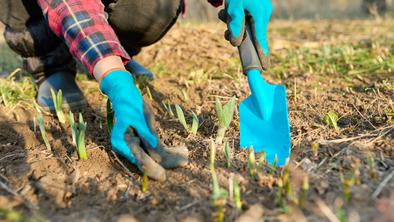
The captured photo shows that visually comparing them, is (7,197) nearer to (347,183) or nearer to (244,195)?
(244,195)

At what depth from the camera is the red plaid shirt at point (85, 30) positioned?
147 cm

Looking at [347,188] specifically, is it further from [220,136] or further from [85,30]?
[85,30]

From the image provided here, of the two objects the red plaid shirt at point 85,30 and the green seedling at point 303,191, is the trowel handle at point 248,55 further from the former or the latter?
the green seedling at point 303,191

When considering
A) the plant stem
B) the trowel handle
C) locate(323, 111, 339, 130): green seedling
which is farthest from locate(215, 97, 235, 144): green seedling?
locate(323, 111, 339, 130): green seedling

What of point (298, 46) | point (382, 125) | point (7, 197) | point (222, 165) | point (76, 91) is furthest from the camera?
point (298, 46)

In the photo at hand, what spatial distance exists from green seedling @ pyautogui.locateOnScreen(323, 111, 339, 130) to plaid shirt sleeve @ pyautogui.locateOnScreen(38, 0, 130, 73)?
767mm

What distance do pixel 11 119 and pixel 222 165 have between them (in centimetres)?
114

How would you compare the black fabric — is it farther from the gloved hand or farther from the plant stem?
the plant stem

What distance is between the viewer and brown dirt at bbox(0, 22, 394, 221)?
1.20 meters

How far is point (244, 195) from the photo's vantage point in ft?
4.13

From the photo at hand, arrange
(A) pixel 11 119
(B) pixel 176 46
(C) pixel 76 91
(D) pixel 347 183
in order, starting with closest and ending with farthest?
(D) pixel 347 183
(A) pixel 11 119
(C) pixel 76 91
(B) pixel 176 46

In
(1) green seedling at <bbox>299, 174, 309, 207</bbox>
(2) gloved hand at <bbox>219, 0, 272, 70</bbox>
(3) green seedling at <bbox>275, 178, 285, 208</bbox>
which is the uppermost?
(2) gloved hand at <bbox>219, 0, 272, 70</bbox>

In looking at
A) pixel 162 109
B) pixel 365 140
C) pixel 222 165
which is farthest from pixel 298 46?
pixel 222 165

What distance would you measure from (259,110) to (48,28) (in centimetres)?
118
